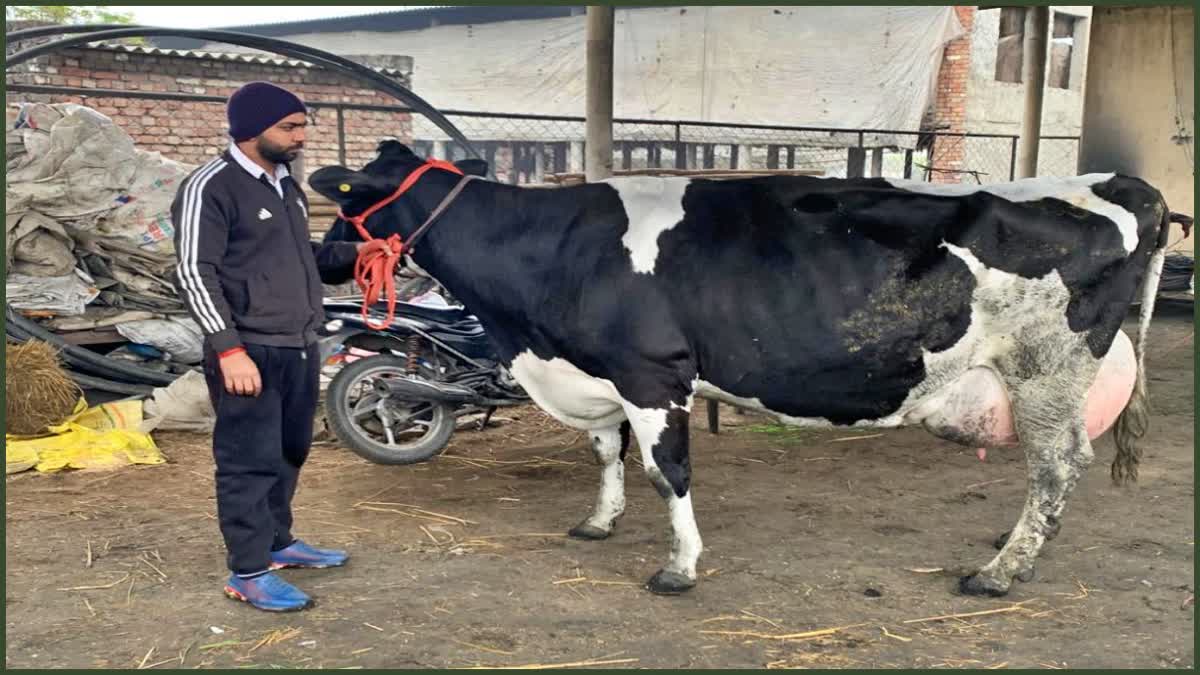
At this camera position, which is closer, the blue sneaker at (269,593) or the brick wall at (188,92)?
the blue sneaker at (269,593)

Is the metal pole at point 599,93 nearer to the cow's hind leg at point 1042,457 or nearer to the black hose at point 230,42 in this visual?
the black hose at point 230,42

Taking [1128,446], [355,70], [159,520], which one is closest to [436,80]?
[355,70]

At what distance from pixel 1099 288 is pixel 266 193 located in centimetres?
306

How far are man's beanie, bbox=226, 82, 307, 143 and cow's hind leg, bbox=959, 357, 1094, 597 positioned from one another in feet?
9.44

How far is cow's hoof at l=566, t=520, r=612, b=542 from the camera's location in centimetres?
453

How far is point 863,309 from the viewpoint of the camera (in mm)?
3904

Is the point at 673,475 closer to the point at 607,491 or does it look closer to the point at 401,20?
the point at 607,491

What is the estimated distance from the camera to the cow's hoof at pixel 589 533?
453cm

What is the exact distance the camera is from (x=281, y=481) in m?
3.98

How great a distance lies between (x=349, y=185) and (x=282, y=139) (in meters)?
0.58

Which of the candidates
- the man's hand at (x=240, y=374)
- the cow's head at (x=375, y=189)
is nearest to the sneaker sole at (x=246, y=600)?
the man's hand at (x=240, y=374)

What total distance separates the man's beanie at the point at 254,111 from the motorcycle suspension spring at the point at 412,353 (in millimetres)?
2432

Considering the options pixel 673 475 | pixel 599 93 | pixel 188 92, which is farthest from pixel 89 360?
pixel 188 92

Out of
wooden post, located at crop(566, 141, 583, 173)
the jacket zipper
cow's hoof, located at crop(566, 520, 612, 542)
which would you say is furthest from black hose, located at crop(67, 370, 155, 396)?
wooden post, located at crop(566, 141, 583, 173)
